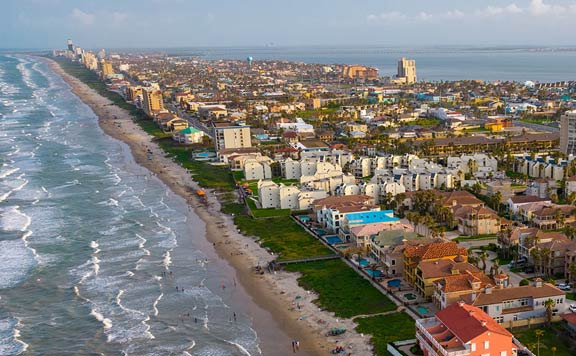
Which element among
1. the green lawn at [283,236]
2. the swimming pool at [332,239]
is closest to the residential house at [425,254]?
the green lawn at [283,236]

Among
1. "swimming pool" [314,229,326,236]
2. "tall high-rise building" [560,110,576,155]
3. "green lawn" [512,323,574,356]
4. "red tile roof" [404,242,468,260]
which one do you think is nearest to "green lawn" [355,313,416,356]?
"red tile roof" [404,242,468,260]

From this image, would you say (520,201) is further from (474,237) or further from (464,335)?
(464,335)

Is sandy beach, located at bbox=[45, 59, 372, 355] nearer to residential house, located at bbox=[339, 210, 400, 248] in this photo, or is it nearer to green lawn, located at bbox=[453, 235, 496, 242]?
residential house, located at bbox=[339, 210, 400, 248]

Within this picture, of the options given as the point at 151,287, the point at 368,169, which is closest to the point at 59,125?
the point at 368,169

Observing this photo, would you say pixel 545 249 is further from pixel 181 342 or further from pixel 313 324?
pixel 181 342

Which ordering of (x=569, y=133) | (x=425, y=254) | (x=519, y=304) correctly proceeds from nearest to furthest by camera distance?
1. (x=519, y=304)
2. (x=425, y=254)
3. (x=569, y=133)

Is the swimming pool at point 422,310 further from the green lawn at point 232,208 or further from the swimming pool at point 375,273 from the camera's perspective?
the green lawn at point 232,208

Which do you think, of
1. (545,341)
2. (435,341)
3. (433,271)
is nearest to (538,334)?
(545,341)
